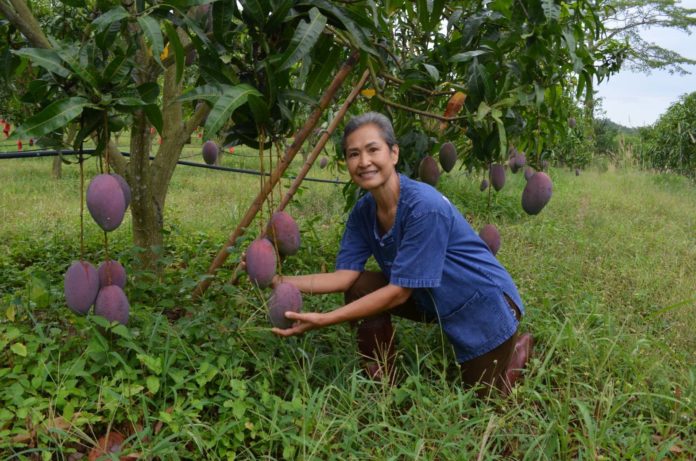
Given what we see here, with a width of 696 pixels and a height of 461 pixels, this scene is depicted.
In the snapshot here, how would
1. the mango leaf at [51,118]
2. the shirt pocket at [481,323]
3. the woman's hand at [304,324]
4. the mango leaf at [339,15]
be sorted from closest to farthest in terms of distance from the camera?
the mango leaf at [51,118], the mango leaf at [339,15], the woman's hand at [304,324], the shirt pocket at [481,323]

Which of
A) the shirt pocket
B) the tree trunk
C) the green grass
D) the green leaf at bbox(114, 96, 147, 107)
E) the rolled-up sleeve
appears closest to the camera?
the green leaf at bbox(114, 96, 147, 107)

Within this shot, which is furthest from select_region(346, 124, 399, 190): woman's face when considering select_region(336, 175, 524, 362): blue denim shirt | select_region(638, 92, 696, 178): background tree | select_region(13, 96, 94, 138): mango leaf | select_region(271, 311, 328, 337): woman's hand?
select_region(638, 92, 696, 178): background tree

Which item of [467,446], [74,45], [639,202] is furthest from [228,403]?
[639,202]

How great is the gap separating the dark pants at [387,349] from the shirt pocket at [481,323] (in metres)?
0.03

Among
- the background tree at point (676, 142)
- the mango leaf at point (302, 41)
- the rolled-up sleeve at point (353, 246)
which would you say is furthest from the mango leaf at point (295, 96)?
the background tree at point (676, 142)

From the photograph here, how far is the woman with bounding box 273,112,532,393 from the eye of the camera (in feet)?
4.79

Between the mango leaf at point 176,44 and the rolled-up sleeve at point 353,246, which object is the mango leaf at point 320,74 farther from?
the rolled-up sleeve at point 353,246

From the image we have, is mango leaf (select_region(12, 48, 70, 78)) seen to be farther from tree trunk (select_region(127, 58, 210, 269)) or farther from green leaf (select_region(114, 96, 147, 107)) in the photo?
tree trunk (select_region(127, 58, 210, 269))

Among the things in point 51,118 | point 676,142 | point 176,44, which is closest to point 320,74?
point 176,44

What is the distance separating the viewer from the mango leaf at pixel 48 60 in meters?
0.98

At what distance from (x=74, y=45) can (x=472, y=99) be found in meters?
0.97

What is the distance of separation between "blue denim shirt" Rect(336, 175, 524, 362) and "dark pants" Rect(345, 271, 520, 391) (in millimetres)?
29

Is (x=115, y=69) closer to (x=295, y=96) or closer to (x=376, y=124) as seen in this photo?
(x=295, y=96)

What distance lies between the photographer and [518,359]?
5.45 ft
